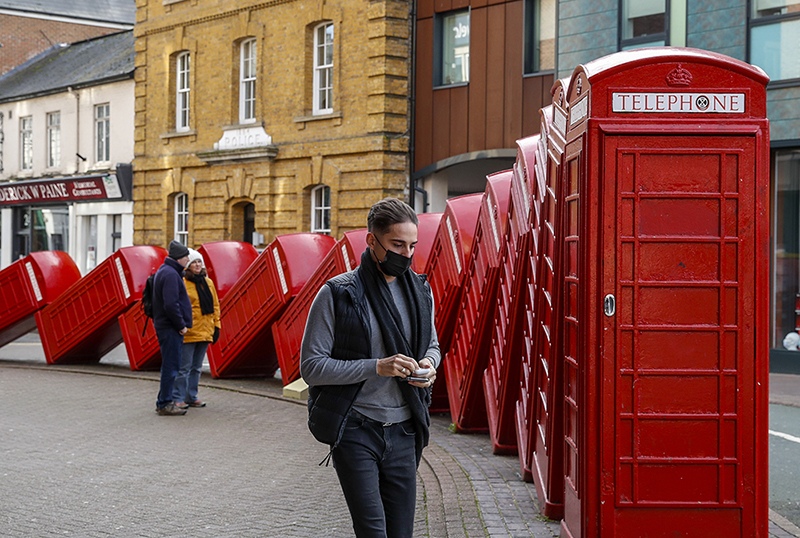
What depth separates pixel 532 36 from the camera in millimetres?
19250

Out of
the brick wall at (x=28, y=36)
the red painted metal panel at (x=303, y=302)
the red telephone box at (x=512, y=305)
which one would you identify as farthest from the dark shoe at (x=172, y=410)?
the brick wall at (x=28, y=36)

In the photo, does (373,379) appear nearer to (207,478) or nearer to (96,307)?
(207,478)

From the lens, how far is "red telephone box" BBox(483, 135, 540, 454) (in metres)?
7.18

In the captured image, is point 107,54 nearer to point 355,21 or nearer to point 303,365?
point 355,21

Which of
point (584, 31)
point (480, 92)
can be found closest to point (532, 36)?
point (480, 92)

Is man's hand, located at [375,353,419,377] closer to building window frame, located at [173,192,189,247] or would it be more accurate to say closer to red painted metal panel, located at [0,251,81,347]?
red painted metal panel, located at [0,251,81,347]

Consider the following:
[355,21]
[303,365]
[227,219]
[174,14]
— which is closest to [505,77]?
[355,21]

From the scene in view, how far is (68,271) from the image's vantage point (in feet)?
50.6

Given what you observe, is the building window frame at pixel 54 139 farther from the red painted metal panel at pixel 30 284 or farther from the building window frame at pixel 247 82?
the red painted metal panel at pixel 30 284

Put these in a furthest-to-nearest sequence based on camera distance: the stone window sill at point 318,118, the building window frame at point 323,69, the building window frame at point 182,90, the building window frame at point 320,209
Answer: the building window frame at point 182,90 → the building window frame at point 320,209 → the building window frame at point 323,69 → the stone window sill at point 318,118

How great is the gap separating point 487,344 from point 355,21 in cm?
1468

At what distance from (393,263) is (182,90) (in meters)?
24.3

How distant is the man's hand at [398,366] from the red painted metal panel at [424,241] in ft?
22.4

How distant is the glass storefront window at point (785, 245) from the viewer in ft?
49.2
